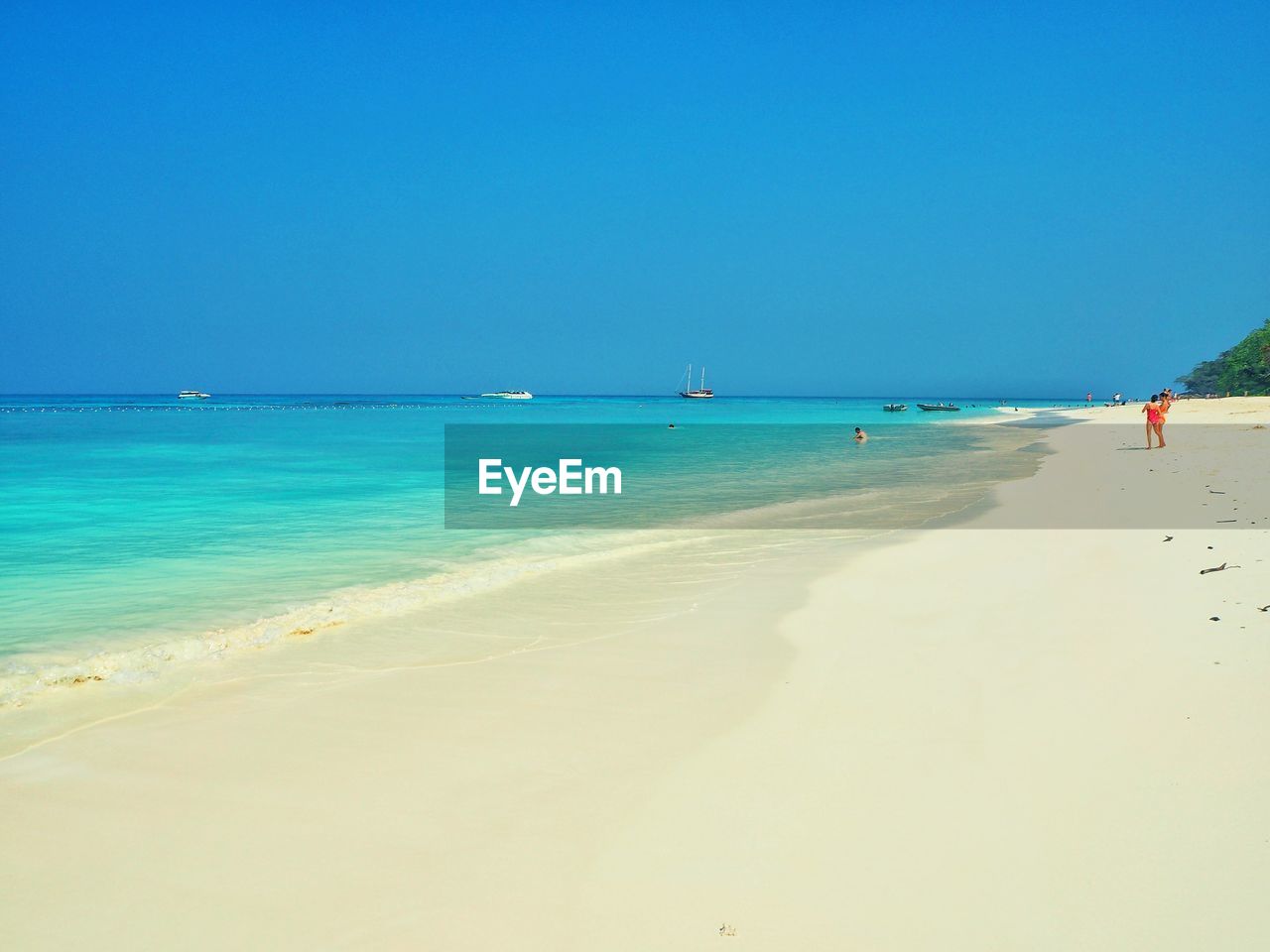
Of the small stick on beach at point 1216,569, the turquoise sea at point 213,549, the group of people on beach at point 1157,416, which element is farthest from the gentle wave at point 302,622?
the group of people on beach at point 1157,416

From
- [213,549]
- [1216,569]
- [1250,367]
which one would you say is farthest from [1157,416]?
[1250,367]

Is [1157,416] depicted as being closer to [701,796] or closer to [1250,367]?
[701,796]

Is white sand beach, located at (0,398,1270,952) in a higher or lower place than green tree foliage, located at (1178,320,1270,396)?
lower

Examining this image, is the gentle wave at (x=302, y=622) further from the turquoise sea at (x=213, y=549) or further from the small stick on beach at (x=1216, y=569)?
the small stick on beach at (x=1216, y=569)

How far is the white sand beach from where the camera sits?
3223 millimetres

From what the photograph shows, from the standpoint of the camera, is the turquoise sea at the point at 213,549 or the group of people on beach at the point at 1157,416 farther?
the group of people on beach at the point at 1157,416

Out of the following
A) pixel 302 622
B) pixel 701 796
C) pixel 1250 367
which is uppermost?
pixel 1250 367

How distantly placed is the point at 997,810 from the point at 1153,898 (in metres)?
0.78

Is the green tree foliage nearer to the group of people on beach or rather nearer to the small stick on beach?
the group of people on beach

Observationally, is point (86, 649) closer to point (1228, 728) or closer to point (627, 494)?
point (1228, 728)

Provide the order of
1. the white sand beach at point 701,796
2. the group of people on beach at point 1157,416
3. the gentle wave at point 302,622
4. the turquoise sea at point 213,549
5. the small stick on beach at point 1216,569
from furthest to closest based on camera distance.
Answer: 1. the group of people on beach at point 1157,416
2. the small stick on beach at point 1216,569
3. the turquoise sea at point 213,549
4. the gentle wave at point 302,622
5. the white sand beach at point 701,796

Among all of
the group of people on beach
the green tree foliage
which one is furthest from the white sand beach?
the green tree foliage

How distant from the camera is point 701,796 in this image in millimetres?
4234

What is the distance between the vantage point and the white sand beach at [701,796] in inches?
127
